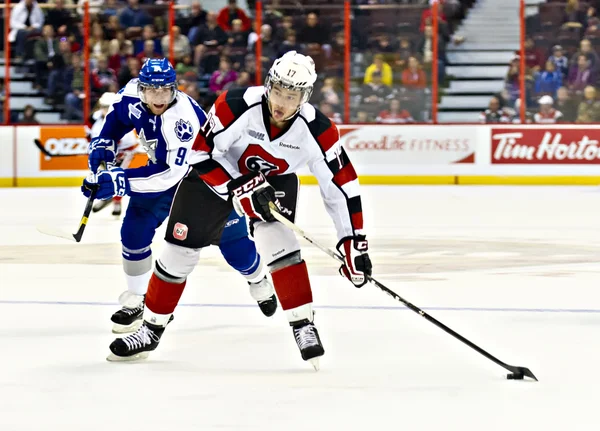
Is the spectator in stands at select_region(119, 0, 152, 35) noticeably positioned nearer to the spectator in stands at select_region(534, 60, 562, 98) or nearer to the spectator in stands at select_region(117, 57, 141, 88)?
the spectator in stands at select_region(117, 57, 141, 88)

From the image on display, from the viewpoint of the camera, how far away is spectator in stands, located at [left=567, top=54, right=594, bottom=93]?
1290cm

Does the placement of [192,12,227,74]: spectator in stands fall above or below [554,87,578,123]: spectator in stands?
above

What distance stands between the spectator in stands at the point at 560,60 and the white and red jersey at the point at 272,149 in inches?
379

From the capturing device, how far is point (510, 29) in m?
13.3

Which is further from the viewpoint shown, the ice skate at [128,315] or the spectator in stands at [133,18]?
the spectator in stands at [133,18]

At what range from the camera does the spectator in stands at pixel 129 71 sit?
43.3 ft

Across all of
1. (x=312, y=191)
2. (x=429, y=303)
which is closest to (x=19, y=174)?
(x=312, y=191)

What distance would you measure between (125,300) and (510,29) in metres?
9.54

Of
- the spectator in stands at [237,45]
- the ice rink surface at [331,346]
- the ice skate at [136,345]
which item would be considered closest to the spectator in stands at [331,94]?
the spectator in stands at [237,45]

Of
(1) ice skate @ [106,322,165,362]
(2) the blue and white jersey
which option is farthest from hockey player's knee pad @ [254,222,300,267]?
(2) the blue and white jersey

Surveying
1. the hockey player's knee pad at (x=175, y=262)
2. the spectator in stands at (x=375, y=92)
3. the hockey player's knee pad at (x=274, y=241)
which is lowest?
the spectator in stands at (x=375, y=92)

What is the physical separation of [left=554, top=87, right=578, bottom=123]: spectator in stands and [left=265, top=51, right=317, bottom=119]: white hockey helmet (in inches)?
381

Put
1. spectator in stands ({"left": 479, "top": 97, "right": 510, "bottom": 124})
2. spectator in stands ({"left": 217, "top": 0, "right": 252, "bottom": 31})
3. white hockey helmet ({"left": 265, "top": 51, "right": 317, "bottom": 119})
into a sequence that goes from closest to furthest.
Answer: white hockey helmet ({"left": 265, "top": 51, "right": 317, "bottom": 119}) < spectator in stands ({"left": 479, "top": 97, "right": 510, "bottom": 124}) < spectator in stands ({"left": 217, "top": 0, "right": 252, "bottom": 31})

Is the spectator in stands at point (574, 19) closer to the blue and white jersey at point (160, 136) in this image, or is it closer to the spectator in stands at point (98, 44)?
the spectator in stands at point (98, 44)
